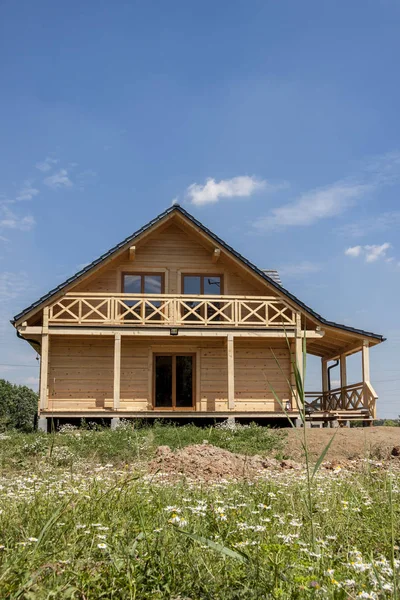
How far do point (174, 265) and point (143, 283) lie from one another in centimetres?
122

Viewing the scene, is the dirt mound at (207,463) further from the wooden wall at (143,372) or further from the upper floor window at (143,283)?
the upper floor window at (143,283)

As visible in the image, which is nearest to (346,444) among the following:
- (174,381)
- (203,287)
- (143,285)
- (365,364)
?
(365,364)

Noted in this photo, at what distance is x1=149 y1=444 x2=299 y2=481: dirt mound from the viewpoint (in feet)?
32.0

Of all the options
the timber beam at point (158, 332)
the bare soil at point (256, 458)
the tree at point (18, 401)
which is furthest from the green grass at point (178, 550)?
the tree at point (18, 401)

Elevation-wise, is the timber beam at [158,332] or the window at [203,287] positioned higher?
the window at [203,287]

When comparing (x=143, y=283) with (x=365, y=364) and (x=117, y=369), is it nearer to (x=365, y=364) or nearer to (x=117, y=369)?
(x=117, y=369)

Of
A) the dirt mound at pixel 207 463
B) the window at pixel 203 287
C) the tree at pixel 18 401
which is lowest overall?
the dirt mound at pixel 207 463

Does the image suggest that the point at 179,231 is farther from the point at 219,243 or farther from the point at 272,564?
the point at 272,564

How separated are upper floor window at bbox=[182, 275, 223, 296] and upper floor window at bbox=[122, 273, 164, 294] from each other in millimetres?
833

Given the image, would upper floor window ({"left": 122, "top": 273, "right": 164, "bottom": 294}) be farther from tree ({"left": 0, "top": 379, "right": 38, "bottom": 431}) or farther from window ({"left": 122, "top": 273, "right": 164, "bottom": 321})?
tree ({"left": 0, "top": 379, "right": 38, "bottom": 431})

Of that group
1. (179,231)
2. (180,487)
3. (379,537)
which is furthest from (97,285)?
(379,537)

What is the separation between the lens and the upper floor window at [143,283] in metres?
21.6

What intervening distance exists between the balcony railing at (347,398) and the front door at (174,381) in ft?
13.6

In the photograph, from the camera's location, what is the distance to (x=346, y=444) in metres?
14.5
